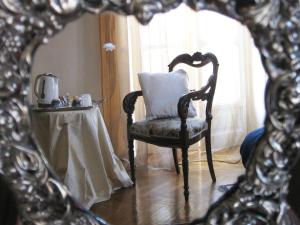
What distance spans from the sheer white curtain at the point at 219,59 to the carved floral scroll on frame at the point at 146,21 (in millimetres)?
84

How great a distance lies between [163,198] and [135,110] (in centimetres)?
18

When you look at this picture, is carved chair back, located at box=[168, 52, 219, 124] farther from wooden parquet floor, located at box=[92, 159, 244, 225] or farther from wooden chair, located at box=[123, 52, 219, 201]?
wooden parquet floor, located at box=[92, 159, 244, 225]

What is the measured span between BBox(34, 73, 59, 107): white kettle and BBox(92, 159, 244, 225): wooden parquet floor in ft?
0.67

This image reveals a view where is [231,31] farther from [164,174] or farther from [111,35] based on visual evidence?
[164,174]

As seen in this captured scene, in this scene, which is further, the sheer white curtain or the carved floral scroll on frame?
the sheer white curtain

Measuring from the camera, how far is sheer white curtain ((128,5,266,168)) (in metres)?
0.53

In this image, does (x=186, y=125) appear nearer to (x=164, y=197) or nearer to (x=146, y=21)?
(x=164, y=197)

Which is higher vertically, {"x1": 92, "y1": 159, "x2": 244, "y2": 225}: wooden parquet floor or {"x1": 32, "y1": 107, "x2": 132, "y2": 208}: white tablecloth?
{"x1": 32, "y1": 107, "x2": 132, "y2": 208}: white tablecloth

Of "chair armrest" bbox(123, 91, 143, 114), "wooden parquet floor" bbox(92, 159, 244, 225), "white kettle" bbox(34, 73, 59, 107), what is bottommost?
"wooden parquet floor" bbox(92, 159, 244, 225)

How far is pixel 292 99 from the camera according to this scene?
1.38 feet

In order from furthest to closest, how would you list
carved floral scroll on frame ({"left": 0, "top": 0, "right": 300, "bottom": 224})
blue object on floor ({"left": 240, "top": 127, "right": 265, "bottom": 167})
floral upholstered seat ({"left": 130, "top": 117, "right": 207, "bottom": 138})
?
floral upholstered seat ({"left": 130, "top": 117, "right": 207, "bottom": 138}) → blue object on floor ({"left": 240, "top": 127, "right": 265, "bottom": 167}) → carved floral scroll on frame ({"left": 0, "top": 0, "right": 300, "bottom": 224})

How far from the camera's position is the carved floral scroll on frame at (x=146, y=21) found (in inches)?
15.7

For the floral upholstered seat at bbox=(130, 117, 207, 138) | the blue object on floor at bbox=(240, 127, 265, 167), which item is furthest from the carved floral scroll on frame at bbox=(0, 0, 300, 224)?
the floral upholstered seat at bbox=(130, 117, 207, 138)

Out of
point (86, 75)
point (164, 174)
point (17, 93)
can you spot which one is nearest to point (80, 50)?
point (86, 75)
